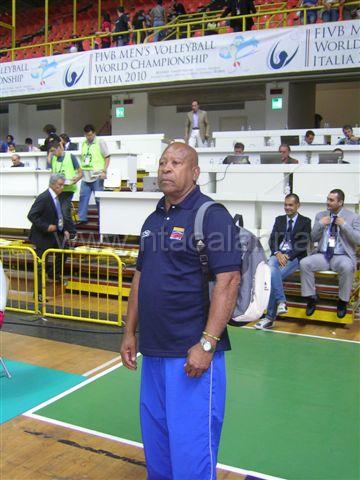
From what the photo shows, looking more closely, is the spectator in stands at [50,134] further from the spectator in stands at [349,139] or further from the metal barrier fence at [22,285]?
the spectator in stands at [349,139]

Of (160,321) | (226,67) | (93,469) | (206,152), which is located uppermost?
(226,67)

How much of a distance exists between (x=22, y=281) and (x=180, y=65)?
29.3ft

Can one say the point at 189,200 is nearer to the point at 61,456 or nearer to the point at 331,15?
the point at 61,456

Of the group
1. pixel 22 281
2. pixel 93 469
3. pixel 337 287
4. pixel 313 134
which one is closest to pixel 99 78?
pixel 313 134

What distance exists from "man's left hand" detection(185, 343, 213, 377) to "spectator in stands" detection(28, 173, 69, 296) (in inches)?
222

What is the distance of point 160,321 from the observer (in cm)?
241

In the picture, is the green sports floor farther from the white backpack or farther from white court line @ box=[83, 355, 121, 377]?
the white backpack

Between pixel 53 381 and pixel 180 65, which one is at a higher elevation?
pixel 180 65

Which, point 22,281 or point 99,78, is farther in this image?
point 99,78

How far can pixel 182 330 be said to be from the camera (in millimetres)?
2381

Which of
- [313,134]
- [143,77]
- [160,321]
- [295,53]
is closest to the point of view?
[160,321]

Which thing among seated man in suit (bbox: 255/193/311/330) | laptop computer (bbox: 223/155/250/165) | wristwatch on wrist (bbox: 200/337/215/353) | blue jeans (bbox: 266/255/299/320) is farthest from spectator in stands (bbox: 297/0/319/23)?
wristwatch on wrist (bbox: 200/337/215/353)

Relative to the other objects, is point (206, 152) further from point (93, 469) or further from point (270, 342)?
point (93, 469)

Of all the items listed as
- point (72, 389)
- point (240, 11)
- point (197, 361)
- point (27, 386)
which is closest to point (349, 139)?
point (240, 11)
